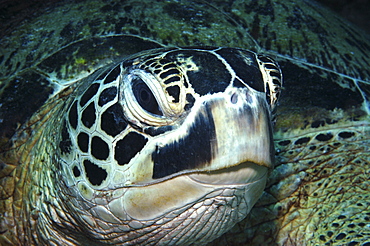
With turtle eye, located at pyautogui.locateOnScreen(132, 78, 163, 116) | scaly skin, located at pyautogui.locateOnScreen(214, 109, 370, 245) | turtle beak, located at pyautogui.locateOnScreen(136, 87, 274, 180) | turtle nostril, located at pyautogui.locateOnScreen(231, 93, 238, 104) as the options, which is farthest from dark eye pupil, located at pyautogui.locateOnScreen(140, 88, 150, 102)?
scaly skin, located at pyautogui.locateOnScreen(214, 109, 370, 245)

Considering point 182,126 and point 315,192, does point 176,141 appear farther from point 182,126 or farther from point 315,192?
point 315,192

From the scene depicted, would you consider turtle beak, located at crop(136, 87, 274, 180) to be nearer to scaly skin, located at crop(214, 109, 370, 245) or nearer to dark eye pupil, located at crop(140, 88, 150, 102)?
dark eye pupil, located at crop(140, 88, 150, 102)

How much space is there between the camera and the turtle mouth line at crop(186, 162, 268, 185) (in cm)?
105

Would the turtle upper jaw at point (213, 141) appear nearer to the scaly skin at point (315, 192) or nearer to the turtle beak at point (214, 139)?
the turtle beak at point (214, 139)

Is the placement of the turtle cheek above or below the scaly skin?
above

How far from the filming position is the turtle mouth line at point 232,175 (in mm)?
1055

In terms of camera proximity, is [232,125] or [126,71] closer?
[232,125]

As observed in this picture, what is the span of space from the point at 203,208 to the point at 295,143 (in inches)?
39.1

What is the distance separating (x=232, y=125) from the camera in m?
1.03

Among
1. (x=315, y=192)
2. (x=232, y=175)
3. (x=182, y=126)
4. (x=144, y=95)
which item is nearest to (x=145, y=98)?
(x=144, y=95)

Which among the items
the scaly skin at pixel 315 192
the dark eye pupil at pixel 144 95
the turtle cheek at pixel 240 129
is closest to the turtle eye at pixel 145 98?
the dark eye pupil at pixel 144 95

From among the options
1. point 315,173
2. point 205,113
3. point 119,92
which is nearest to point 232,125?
point 205,113

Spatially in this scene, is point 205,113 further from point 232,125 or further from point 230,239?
point 230,239

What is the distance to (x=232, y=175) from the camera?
3.55ft
